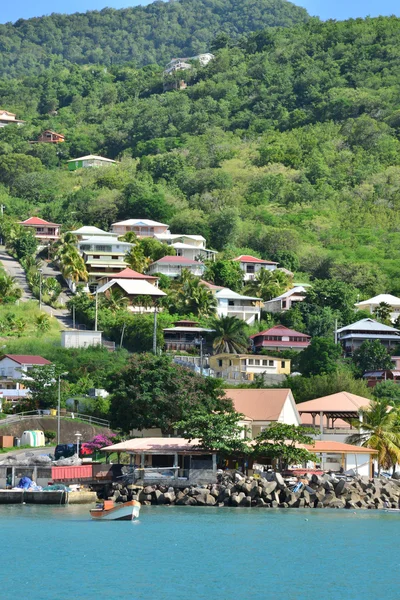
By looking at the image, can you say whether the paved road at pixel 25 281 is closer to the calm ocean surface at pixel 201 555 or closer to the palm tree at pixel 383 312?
the palm tree at pixel 383 312

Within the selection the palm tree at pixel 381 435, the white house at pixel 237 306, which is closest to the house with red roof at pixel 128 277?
the white house at pixel 237 306

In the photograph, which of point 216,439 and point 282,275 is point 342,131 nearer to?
point 282,275

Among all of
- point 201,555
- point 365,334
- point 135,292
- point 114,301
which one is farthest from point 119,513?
point 135,292

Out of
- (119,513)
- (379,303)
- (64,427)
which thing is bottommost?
(119,513)

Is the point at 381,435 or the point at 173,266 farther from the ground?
the point at 173,266

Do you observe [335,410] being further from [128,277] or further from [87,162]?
[87,162]

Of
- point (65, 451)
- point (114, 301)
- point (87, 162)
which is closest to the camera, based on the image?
point (65, 451)
